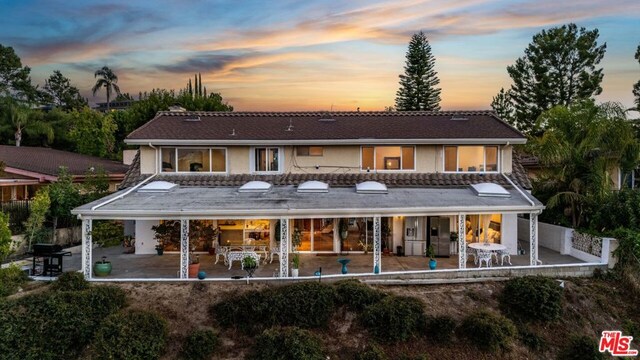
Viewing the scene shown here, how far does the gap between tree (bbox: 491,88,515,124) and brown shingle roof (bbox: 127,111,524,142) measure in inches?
961

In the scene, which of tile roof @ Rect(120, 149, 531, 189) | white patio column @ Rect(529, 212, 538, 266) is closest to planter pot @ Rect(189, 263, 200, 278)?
tile roof @ Rect(120, 149, 531, 189)

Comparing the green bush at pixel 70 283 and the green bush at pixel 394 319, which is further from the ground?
the green bush at pixel 70 283

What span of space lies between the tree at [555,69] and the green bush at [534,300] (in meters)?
31.7

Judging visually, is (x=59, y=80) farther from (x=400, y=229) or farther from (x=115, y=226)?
(x=400, y=229)

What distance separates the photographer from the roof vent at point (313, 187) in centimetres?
1683

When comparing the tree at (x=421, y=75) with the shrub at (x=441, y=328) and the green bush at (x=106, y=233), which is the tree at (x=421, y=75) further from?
the green bush at (x=106, y=233)

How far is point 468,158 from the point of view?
19.3 m

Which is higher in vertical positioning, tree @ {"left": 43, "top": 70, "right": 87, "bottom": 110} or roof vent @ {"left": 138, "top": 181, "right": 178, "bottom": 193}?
tree @ {"left": 43, "top": 70, "right": 87, "bottom": 110}

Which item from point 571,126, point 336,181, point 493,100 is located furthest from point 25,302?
point 493,100

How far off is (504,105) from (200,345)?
44.1 m

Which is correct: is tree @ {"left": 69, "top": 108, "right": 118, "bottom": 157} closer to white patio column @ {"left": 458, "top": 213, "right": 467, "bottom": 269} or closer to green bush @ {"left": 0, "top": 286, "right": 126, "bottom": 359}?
green bush @ {"left": 0, "top": 286, "right": 126, "bottom": 359}

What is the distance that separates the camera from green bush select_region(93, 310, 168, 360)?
10148 mm

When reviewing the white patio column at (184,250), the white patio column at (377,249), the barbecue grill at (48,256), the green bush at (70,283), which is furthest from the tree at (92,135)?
the white patio column at (377,249)

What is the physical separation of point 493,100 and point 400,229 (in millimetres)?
33965
